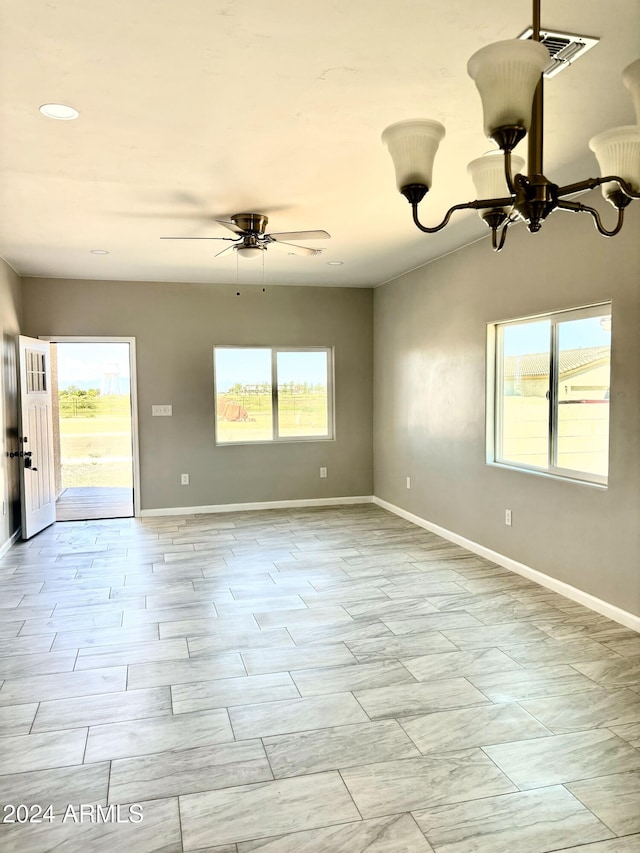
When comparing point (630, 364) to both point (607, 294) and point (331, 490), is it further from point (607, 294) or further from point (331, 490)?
point (331, 490)

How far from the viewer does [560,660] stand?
3.13m

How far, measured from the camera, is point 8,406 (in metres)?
5.53

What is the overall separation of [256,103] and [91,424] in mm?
9035

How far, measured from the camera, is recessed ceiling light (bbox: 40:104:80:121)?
2618 mm

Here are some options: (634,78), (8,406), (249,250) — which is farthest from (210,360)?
(634,78)

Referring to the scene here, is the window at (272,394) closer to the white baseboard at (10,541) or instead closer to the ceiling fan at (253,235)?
the white baseboard at (10,541)

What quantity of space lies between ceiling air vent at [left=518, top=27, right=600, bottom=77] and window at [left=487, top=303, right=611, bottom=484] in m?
1.78

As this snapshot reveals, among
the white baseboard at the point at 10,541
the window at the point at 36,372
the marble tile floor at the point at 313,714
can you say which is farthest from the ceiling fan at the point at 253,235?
the white baseboard at the point at 10,541

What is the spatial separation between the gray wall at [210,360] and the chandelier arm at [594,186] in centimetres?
556

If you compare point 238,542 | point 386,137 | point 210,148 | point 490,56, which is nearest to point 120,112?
point 210,148

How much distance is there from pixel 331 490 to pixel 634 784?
5.44 meters

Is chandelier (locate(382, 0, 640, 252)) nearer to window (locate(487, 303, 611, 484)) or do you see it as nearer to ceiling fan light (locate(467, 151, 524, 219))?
ceiling fan light (locate(467, 151, 524, 219))

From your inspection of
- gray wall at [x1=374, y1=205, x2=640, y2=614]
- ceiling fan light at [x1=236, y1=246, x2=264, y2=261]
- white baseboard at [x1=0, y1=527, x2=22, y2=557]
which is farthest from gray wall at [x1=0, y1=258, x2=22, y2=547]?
gray wall at [x1=374, y1=205, x2=640, y2=614]

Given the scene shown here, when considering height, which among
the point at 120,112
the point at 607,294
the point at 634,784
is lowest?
the point at 634,784
